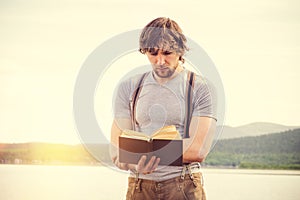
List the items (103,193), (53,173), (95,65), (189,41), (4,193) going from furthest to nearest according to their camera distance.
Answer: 1. (53,173)
2. (103,193)
3. (4,193)
4. (95,65)
5. (189,41)

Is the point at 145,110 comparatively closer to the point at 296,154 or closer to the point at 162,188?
the point at 162,188

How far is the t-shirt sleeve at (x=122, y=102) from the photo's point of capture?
220 centimetres

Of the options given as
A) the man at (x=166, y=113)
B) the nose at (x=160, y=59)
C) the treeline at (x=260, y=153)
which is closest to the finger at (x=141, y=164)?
the man at (x=166, y=113)

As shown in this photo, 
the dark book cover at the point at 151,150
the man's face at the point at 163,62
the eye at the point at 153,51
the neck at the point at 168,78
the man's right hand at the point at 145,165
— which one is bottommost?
the man's right hand at the point at 145,165

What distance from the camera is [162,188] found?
2.10 meters

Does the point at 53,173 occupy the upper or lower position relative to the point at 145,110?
lower

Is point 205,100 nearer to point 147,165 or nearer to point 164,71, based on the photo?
point 164,71

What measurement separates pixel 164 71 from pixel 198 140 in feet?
0.92

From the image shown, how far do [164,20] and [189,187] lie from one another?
60cm

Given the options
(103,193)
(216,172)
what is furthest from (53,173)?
(216,172)

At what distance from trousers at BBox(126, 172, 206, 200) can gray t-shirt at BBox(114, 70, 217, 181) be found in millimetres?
21

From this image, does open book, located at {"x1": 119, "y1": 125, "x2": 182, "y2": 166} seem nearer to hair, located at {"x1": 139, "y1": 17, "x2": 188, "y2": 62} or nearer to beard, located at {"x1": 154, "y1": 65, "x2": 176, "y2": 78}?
beard, located at {"x1": 154, "y1": 65, "x2": 176, "y2": 78}

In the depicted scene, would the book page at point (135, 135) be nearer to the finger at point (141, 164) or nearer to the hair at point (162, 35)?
the finger at point (141, 164)

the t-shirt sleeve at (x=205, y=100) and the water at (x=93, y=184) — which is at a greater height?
the t-shirt sleeve at (x=205, y=100)
